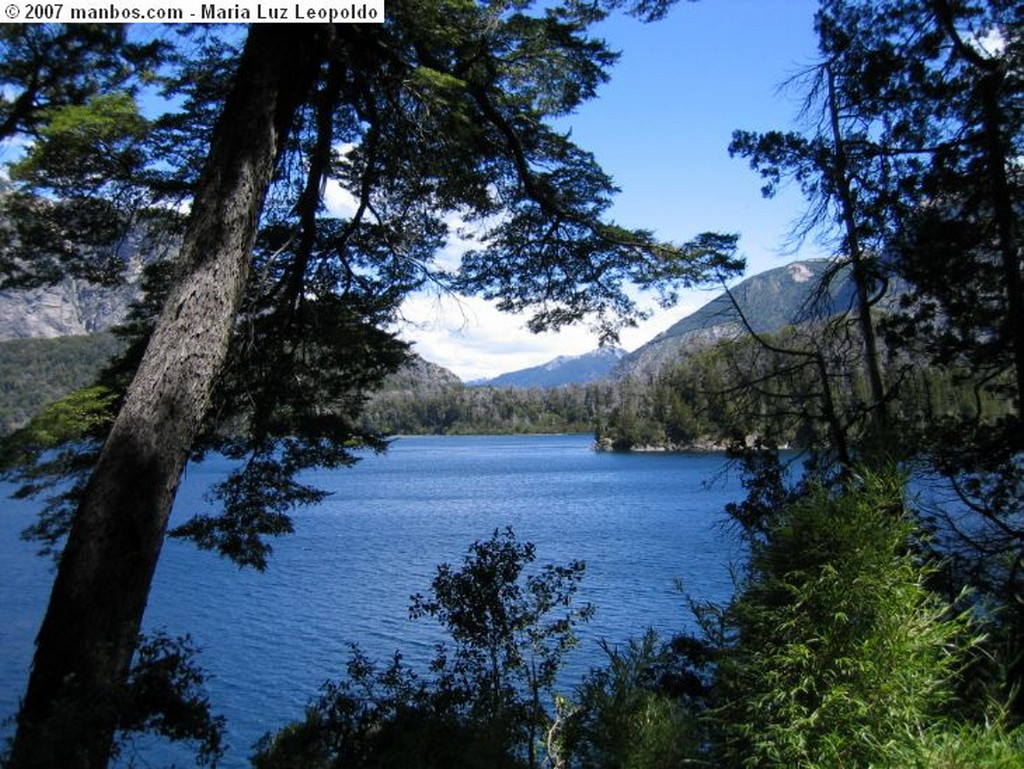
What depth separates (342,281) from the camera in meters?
7.24

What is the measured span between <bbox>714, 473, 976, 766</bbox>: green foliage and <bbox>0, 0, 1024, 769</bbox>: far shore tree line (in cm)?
2

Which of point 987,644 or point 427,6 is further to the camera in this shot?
point 427,6

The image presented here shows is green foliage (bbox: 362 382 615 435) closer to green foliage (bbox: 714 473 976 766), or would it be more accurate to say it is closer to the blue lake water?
the blue lake water

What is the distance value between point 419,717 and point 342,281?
13.3 ft

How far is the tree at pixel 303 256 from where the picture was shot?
3273 millimetres

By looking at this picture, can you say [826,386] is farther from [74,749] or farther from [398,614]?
[398,614]

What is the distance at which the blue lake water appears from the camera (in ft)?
39.4

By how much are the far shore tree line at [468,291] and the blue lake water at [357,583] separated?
173 centimetres

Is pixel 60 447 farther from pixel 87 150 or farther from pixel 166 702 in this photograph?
pixel 166 702

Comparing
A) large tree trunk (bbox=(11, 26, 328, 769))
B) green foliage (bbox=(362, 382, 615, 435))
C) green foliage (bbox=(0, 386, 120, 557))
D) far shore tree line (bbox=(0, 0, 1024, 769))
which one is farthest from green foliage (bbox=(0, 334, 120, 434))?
green foliage (bbox=(362, 382, 615, 435))

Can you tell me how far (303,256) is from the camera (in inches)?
235

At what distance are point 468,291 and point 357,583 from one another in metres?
13.2

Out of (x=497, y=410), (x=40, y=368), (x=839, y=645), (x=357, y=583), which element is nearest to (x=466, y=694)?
(x=839, y=645)

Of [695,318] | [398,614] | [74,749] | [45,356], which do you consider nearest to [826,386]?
[695,318]
